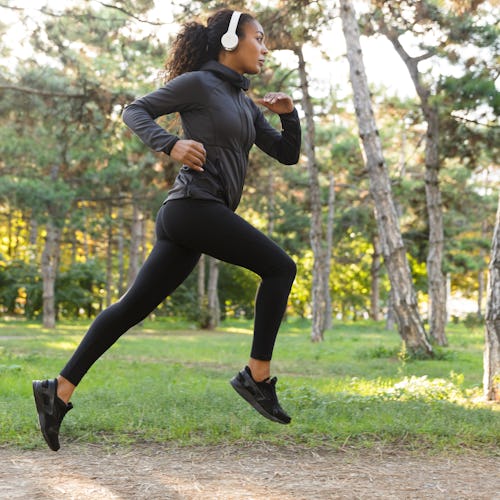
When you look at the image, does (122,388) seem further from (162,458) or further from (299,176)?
(299,176)

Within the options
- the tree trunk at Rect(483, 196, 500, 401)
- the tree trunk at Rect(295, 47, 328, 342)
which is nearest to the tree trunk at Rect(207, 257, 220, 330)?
the tree trunk at Rect(295, 47, 328, 342)

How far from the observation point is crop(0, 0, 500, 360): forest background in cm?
1472

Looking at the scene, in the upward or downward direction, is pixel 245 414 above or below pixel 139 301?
below

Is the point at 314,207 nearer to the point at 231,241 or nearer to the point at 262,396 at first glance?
the point at 262,396

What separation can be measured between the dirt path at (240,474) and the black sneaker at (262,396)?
31 cm

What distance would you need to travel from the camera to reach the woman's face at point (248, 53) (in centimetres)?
389

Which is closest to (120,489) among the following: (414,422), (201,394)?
(414,422)

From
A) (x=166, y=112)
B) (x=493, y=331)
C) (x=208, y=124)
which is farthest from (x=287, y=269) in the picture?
(x=493, y=331)

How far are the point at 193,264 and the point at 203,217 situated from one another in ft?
1.18

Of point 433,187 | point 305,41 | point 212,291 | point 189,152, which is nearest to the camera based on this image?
point 189,152

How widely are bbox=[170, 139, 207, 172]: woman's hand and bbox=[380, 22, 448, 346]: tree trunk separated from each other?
14625 millimetres

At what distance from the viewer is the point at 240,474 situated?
12.8ft

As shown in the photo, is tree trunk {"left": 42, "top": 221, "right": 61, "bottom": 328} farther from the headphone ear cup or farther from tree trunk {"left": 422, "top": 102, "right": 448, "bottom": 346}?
the headphone ear cup

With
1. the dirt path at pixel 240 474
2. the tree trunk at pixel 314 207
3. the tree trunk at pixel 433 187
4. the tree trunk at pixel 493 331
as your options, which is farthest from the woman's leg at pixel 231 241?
the tree trunk at pixel 314 207
